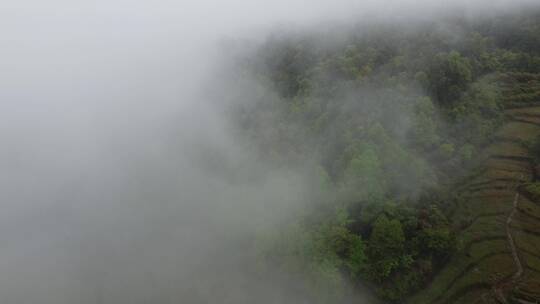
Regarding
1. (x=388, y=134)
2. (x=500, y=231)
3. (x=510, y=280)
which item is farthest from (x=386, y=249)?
(x=388, y=134)

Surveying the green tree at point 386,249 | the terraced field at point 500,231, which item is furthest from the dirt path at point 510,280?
the green tree at point 386,249

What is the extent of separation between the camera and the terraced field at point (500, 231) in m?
41.4

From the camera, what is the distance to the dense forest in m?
45.0

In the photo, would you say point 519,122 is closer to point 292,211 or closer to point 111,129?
point 292,211

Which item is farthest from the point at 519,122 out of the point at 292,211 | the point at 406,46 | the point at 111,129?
the point at 111,129

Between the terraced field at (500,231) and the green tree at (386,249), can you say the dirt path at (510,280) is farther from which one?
the green tree at (386,249)

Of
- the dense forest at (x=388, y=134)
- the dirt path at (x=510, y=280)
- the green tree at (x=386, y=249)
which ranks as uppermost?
the dense forest at (x=388, y=134)

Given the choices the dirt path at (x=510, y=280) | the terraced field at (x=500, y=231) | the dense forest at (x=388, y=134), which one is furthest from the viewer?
the dense forest at (x=388, y=134)

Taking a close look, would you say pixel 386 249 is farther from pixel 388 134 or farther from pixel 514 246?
pixel 388 134

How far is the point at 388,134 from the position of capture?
59375 millimetres

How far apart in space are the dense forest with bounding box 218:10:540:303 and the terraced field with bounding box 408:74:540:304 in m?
1.24

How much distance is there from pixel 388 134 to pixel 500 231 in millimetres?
20989

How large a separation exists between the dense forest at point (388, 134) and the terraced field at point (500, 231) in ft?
4.08

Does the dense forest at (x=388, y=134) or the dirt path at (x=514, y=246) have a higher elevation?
the dense forest at (x=388, y=134)
